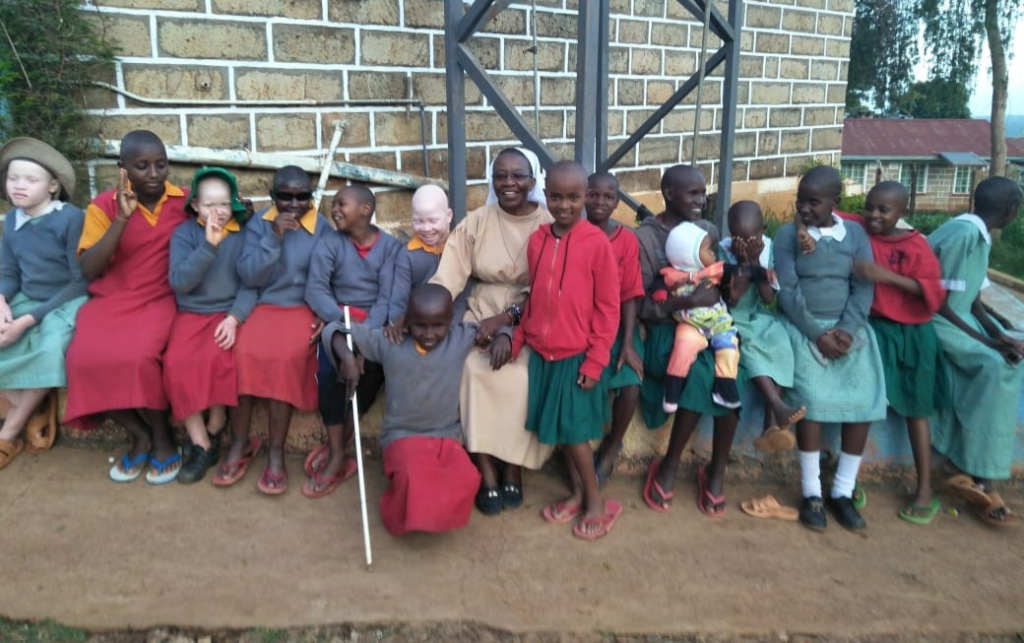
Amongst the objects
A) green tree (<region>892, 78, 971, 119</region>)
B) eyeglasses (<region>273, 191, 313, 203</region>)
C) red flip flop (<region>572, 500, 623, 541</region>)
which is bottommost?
red flip flop (<region>572, 500, 623, 541</region>)

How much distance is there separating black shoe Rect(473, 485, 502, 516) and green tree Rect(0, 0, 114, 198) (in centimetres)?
260

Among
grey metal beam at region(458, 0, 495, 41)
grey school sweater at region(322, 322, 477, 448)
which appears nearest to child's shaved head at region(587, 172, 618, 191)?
grey school sweater at region(322, 322, 477, 448)

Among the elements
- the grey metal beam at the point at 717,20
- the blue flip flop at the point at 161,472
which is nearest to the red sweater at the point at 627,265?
the blue flip flop at the point at 161,472

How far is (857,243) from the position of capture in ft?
10.7

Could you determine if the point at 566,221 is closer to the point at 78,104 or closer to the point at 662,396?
the point at 662,396

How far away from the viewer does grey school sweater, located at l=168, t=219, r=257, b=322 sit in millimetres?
3385

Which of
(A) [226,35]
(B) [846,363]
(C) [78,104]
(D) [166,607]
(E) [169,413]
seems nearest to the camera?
(D) [166,607]

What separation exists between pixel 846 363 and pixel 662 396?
2.48 feet

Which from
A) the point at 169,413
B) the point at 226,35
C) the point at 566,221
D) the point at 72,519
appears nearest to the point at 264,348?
the point at 169,413

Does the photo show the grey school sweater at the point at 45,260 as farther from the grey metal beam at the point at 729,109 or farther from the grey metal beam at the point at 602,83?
the grey metal beam at the point at 729,109

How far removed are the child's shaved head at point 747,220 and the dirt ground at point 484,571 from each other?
1145 mm

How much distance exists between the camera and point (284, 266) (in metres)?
3.42

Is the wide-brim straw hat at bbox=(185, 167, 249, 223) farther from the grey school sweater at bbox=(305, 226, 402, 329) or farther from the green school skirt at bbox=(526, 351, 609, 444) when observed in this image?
the green school skirt at bbox=(526, 351, 609, 444)

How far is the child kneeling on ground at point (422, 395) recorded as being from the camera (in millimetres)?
2891
